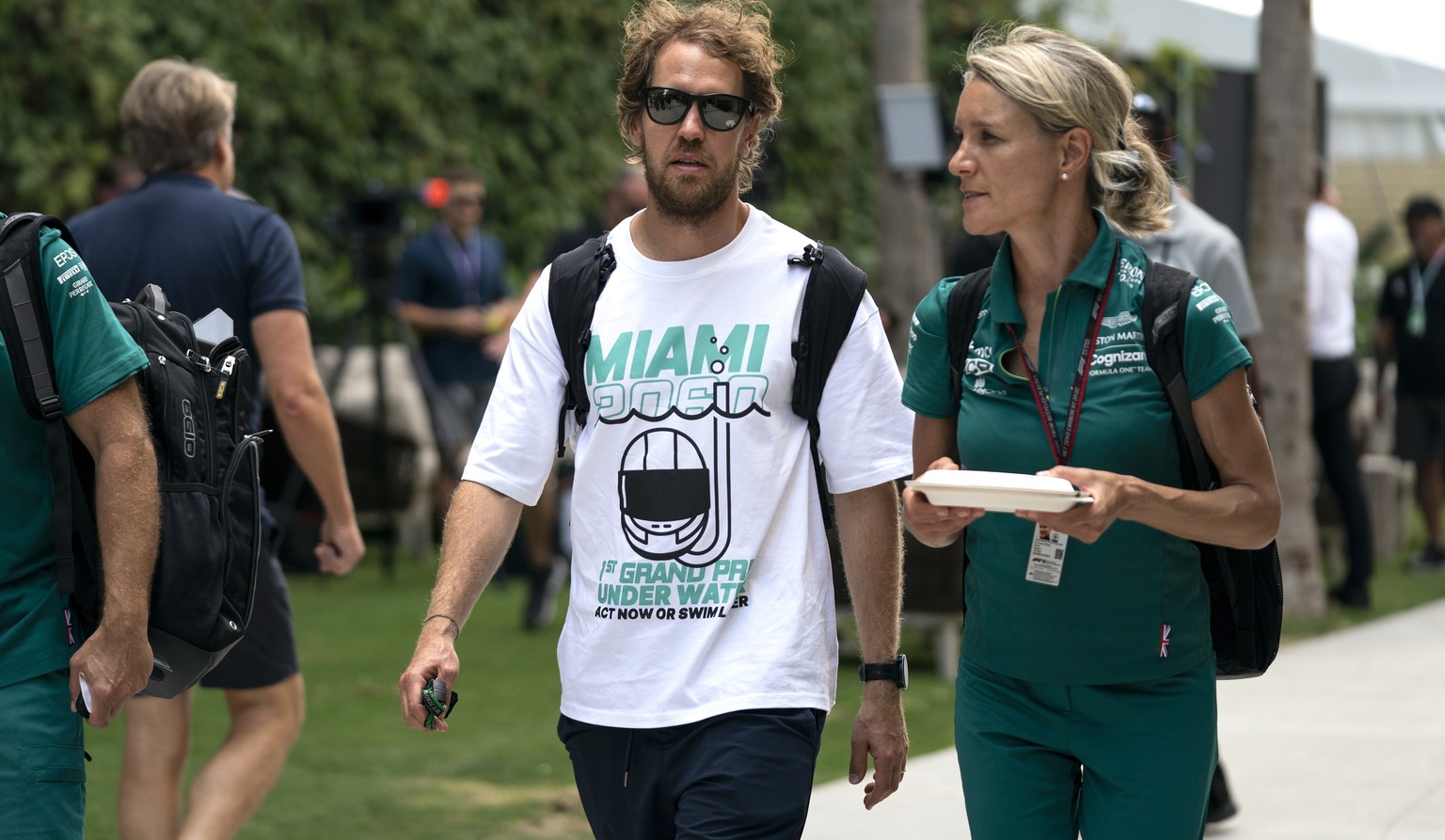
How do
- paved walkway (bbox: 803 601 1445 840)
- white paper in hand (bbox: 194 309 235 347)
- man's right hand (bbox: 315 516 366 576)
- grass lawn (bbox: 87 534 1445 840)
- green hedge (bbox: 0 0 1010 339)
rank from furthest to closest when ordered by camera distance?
green hedge (bbox: 0 0 1010 339) → grass lawn (bbox: 87 534 1445 840) → paved walkway (bbox: 803 601 1445 840) → man's right hand (bbox: 315 516 366 576) → white paper in hand (bbox: 194 309 235 347)

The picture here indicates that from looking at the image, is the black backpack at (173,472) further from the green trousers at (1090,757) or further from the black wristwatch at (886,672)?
the green trousers at (1090,757)

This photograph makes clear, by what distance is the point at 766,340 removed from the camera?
9.97 feet

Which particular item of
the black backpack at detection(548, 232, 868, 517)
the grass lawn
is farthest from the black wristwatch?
the grass lawn

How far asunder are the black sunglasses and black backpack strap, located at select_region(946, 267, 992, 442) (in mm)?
475

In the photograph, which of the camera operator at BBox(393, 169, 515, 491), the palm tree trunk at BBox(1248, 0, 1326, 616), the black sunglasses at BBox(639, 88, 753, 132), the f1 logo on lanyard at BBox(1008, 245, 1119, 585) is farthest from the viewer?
the camera operator at BBox(393, 169, 515, 491)

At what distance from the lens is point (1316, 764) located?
19.3 ft

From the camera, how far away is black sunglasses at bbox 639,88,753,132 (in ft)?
10.0

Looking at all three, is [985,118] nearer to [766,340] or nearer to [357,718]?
[766,340]

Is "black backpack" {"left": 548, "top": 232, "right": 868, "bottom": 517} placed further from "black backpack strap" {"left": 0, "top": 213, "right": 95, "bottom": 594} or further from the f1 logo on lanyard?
"black backpack strap" {"left": 0, "top": 213, "right": 95, "bottom": 594}

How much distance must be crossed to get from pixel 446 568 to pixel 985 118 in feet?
3.73

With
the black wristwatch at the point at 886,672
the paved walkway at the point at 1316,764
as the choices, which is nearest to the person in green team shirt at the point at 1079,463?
the black wristwatch at the point at 886,672

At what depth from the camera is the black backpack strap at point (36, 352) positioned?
2900 mm

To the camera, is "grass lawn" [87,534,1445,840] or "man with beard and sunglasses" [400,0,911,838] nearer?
"man with beard and sunglasses" [400,0,911,838]

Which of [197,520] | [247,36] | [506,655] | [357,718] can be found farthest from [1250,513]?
[247,36]
